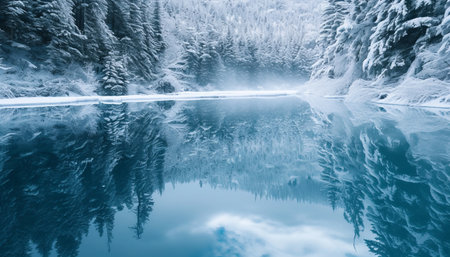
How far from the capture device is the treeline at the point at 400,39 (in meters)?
17.9

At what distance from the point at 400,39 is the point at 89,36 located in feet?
95.5

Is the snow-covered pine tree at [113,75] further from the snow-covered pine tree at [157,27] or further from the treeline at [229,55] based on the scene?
the treeline at [229,55]

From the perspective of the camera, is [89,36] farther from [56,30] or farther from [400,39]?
[400,39]

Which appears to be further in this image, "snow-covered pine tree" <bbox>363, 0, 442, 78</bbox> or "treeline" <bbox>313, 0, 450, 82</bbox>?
"snow-covered pine tree" <bbox>363, 0, 442, 78</bbox>

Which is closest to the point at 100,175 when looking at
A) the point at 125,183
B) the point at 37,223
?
the point at 125,183

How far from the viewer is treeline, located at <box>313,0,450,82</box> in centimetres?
1789

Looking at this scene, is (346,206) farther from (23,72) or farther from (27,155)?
(23,72)

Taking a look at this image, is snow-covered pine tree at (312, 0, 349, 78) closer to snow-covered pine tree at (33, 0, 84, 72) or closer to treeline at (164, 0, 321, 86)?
treeline at (164, 0, 321, 86)

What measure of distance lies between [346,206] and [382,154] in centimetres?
396

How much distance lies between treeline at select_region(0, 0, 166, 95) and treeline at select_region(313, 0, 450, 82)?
24658 mm

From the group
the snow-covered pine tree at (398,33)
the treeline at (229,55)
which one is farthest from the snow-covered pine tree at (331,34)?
the treeline at (229,55)

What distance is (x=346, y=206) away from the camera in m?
4.26

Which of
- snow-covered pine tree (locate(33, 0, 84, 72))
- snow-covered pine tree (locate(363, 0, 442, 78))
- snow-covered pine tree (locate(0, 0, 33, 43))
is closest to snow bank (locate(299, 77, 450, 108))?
snow-covered pine tree (locate(363, 0, 442, 78))

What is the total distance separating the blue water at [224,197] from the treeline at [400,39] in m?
12.1
